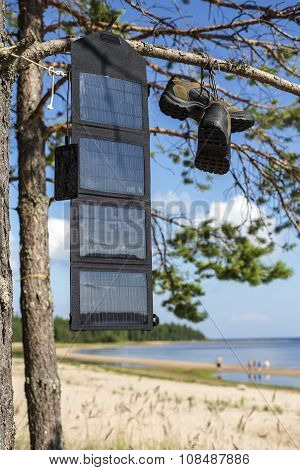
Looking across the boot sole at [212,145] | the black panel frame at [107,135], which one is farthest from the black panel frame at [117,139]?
the boot sole at [212,145]

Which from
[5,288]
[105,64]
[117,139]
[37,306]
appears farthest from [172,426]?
[105,64]

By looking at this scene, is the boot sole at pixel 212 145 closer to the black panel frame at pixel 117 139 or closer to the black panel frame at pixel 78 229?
the black panel frame at pixel 117 139

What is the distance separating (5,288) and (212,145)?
4.57 feet

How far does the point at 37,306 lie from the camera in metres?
5.75

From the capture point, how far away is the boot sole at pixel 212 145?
11.4 ft

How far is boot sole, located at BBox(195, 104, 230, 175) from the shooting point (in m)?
3.48

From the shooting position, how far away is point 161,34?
19.9 ft

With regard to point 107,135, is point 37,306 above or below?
below

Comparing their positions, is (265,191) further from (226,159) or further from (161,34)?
(226,159)

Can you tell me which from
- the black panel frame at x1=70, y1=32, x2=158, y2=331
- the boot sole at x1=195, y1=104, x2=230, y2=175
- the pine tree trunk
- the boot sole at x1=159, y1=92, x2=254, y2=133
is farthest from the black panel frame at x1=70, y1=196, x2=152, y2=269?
the pine tree trunk

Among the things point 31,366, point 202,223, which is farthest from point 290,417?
point 31,366

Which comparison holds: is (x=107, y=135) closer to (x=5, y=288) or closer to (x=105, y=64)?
(x=105, y=64)

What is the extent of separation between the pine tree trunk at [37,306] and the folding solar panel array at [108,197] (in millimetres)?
2577

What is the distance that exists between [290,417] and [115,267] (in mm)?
8937
